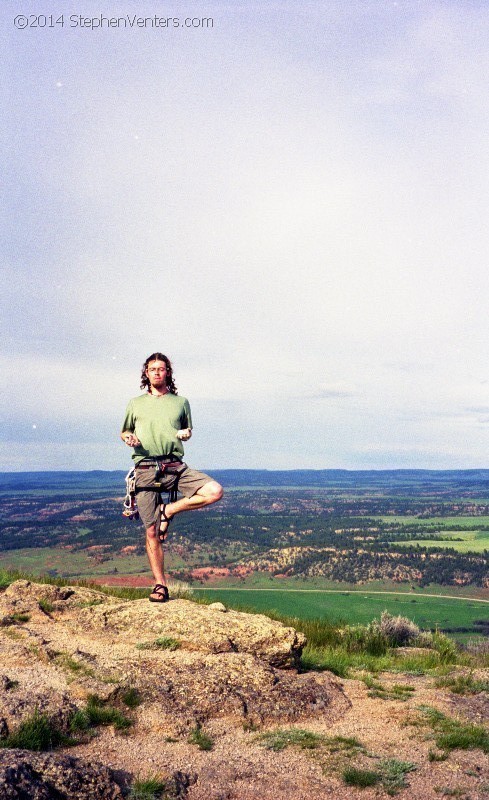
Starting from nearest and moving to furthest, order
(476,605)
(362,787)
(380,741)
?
(362,787)
(380,741)
(476,605)

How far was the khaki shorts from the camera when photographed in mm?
7738

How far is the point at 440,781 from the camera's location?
4387 mm

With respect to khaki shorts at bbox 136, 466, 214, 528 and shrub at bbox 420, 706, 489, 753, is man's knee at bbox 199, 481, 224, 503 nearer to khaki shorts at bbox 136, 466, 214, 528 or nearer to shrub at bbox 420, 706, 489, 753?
khaki shorts at bbox 136, 466, 214, 528

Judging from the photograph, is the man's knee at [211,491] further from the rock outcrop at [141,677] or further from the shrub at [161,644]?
the shrub at [161,644]

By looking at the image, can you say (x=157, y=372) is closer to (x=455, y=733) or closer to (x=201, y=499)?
(x=201, y=499)

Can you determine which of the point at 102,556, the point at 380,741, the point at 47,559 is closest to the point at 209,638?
the point at 380,741

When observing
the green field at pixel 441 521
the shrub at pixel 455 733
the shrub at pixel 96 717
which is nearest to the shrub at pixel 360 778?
the shrub at pixel 455 733

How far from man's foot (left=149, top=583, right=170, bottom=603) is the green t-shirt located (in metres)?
1.95

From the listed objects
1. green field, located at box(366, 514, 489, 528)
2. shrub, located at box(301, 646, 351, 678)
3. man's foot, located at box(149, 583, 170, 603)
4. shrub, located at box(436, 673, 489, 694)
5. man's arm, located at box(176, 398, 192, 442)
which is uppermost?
man's arm, located at box(176, 398, 192, 442)

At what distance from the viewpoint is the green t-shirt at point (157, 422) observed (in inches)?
303

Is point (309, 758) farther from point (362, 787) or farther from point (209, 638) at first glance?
point (209, 638)

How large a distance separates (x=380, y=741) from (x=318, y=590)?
5892cm

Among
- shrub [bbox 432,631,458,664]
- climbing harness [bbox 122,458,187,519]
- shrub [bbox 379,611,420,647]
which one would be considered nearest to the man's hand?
climbing harness [bbox 122,458,187,519]

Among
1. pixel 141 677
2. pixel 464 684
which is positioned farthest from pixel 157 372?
pixel 464 684
